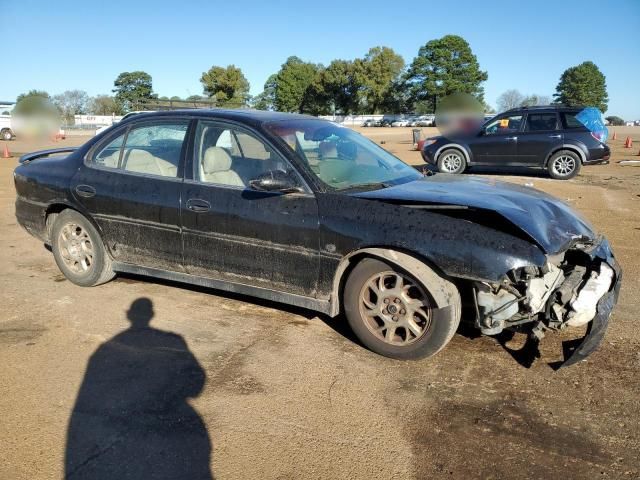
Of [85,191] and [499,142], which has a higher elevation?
[499,142]

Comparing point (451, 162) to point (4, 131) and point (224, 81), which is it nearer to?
point (4, 131)

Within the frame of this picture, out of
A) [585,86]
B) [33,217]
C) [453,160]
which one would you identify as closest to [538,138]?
[453,160]

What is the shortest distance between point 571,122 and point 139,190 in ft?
38.1

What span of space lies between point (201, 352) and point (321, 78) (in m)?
83.9

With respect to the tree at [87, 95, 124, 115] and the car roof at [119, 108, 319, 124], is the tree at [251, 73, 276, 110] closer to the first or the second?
the tree at [87, 95, 124, 115]

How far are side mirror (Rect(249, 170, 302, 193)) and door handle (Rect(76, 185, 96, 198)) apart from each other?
1.79m

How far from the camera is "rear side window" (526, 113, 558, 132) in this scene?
506 inches

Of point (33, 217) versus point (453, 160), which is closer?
point (33, 217)

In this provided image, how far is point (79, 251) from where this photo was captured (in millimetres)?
4938

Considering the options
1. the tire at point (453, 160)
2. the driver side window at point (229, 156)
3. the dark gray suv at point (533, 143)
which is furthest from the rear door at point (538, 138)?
the driver side window at point (229, 156)

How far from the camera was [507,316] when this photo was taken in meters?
3.27

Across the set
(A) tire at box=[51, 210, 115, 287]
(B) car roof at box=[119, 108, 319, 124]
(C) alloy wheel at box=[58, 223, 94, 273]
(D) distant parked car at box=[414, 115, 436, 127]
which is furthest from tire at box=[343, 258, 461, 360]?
(D) distant parked car at box=[414, 115, 436, 127]

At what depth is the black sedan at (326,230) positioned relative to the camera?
3.29m

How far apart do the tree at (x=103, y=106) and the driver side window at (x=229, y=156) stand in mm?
57486
